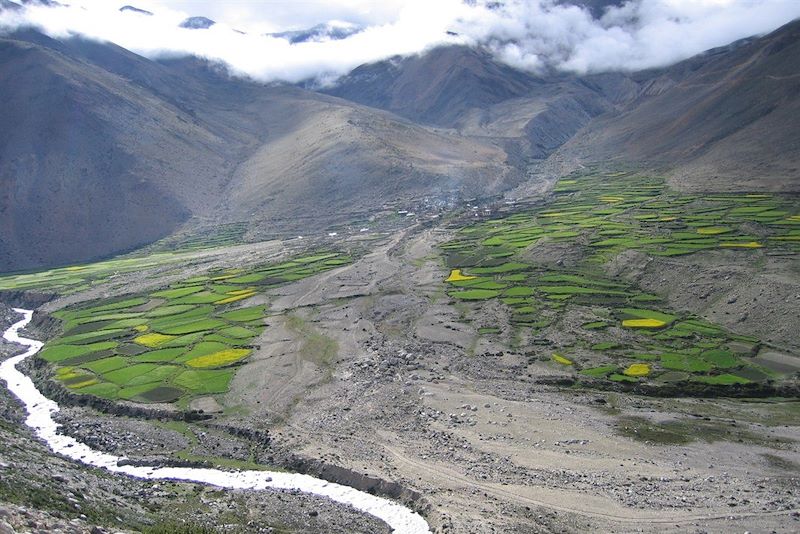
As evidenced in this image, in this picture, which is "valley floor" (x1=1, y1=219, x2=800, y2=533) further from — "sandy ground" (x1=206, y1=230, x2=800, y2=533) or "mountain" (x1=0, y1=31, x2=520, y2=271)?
"mountain" (x1=0, y1=31, x2=520, y2=271)

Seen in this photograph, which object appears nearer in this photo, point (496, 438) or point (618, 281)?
point (496, 438)

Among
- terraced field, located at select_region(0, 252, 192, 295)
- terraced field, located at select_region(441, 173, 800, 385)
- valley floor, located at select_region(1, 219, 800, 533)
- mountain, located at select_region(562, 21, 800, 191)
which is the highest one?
mountain, located at select_region(562, 21, 800, 191)

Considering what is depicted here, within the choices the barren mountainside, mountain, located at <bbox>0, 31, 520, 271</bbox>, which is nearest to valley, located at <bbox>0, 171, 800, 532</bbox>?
the barren mountainside

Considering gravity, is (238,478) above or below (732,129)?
below

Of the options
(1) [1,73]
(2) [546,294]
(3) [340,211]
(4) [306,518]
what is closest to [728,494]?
(4) [306,518]

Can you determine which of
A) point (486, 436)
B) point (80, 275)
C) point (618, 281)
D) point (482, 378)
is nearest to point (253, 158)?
point (80, 275)

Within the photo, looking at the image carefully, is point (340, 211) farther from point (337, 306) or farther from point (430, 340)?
point (430, 340)

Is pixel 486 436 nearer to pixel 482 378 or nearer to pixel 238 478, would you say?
pixel 482 378
